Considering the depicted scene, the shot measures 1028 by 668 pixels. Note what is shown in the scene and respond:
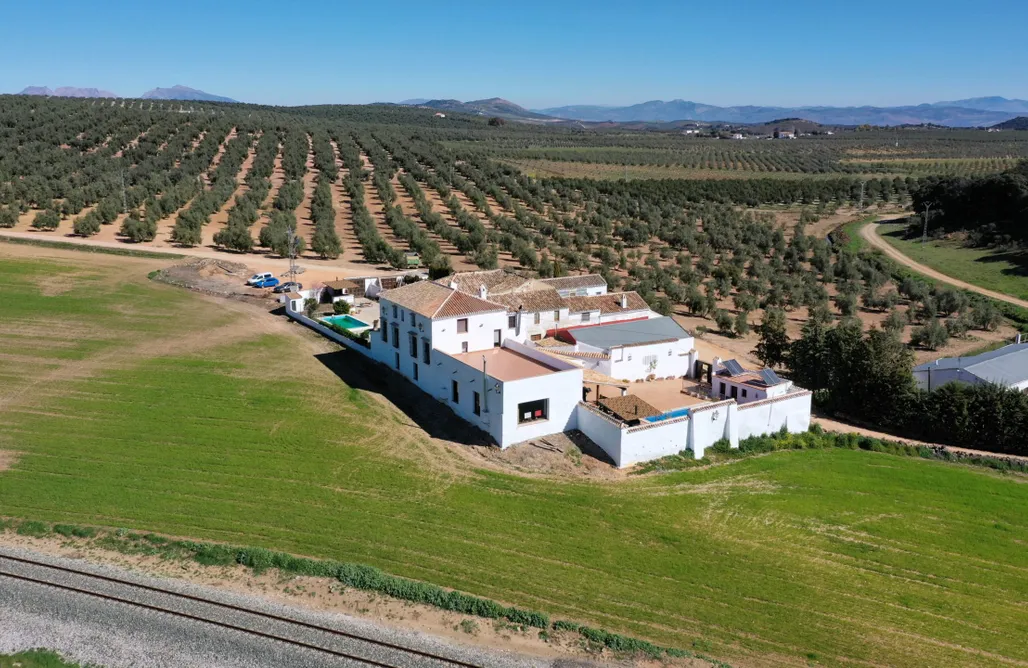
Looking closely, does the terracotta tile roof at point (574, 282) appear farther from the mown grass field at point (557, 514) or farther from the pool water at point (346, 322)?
the mown grass field at point (557, 514)

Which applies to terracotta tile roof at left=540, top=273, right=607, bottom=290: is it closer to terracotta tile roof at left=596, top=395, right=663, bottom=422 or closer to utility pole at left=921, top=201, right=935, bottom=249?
terracotta tile roof at left=596, top=395, right=663, bottom=422

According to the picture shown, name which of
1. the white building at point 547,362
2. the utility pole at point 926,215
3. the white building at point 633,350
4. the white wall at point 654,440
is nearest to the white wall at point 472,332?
the white building at point 547,362

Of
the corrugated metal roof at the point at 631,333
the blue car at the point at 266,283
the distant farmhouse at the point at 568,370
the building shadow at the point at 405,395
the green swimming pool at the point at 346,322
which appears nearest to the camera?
the distant farmhouse at the point at 568,370

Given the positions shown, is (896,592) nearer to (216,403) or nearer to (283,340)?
(216,403)

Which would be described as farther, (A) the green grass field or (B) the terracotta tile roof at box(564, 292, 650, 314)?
(B) the terracotta tile roof at box(564, 292, 650, 314)

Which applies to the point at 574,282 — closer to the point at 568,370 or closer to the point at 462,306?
the point at 462,306

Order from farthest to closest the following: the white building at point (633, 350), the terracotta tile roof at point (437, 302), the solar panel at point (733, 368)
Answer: the white building at point (633, 350) → the solar panel at point (733, 368) → the terracotta tile roof at point (437, 302)

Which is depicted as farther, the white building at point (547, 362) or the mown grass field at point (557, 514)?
the white building at point (547, 362)

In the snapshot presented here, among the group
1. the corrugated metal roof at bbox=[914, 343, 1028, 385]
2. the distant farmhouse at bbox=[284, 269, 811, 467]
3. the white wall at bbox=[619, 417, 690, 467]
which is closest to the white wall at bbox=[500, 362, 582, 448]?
the distant farmhouse at bbox=[284, 269, 811, 467]
